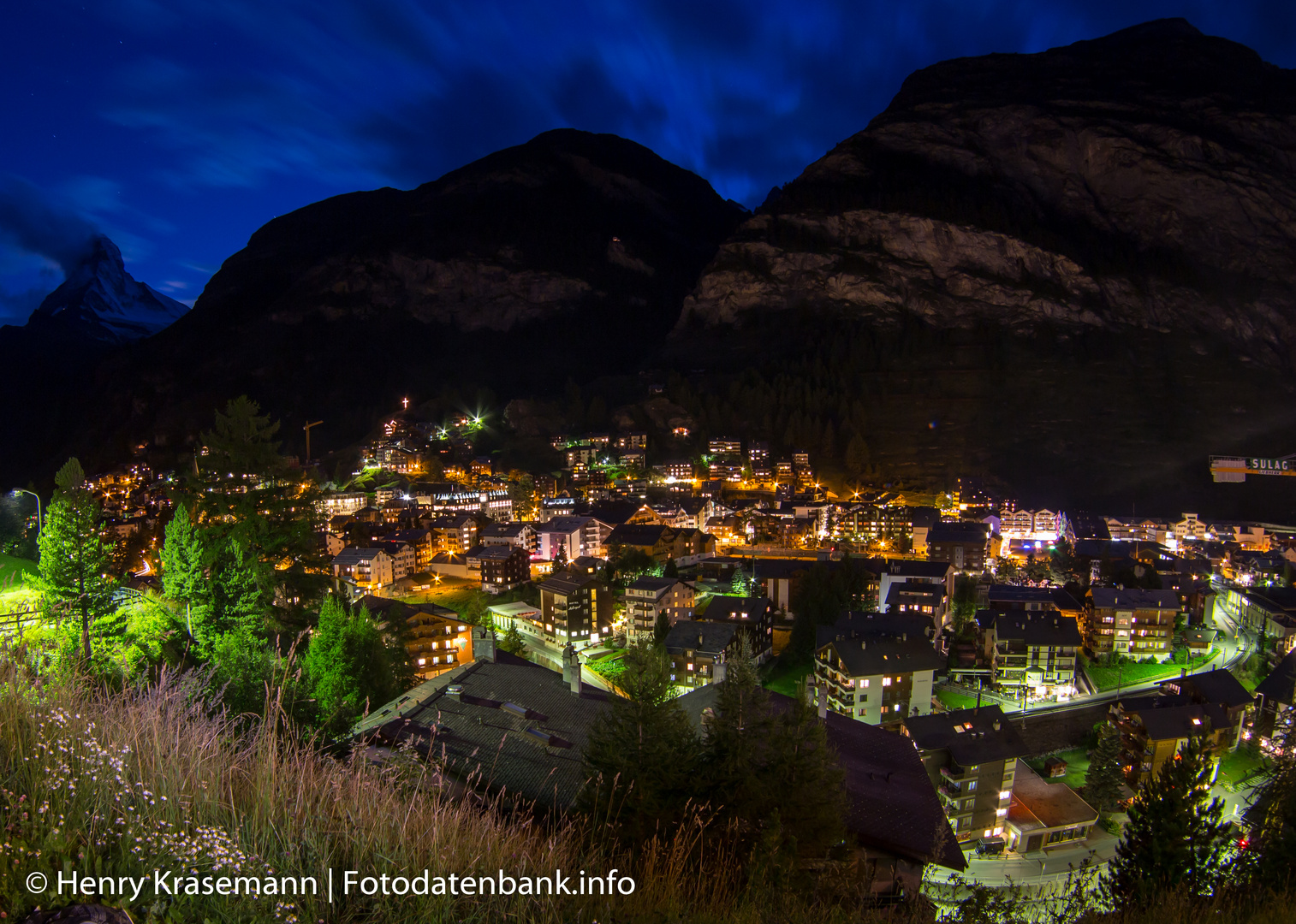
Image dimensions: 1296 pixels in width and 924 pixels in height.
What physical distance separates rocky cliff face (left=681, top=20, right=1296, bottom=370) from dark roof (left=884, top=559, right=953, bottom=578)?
165 ft

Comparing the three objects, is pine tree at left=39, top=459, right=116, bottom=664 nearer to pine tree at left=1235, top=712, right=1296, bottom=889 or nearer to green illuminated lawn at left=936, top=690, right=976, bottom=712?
pine tree at left=1235, top=712, right=1296, bottom=889

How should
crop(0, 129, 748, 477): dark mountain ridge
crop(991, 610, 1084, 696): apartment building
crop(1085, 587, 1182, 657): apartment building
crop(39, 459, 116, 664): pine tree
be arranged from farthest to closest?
crop(0, 129, 748, 477): dark mountain ridge, crop(1085, 587, 1182, 657): apartment building, crop(991, 610, 1084, 696): apartment building, crop(39, 459, 116, 664): pine tree

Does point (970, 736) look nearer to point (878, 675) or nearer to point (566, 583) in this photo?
point (878, 675)

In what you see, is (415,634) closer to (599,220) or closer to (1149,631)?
(1149,631)

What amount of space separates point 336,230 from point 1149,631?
131 metres

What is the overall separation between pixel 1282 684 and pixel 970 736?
1489 cm

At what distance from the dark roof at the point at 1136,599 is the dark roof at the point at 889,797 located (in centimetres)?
2361

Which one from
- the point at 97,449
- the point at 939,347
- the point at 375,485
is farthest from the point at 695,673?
the point at 97,449

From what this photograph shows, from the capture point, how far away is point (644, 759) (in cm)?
635

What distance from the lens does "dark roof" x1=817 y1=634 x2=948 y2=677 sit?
75.8 ft

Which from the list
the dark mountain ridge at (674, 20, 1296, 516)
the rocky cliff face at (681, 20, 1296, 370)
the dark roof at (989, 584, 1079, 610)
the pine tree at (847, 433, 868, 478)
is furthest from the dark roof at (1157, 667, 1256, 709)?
the rocky cliff face at (681, 20, 1296, 370)

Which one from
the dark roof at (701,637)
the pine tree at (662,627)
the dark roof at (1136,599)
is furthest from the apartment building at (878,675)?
the dark roof at (1136,599)

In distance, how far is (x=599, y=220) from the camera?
122 m

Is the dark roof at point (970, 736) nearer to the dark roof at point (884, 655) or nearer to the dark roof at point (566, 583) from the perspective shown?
the dark roof at point (884, 655)
